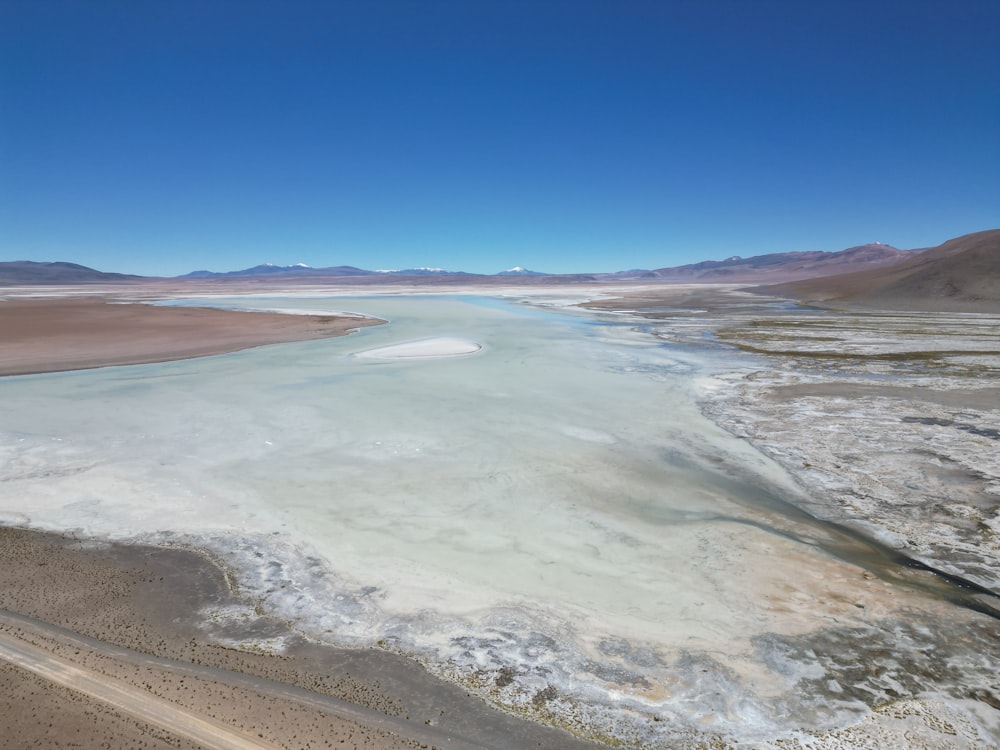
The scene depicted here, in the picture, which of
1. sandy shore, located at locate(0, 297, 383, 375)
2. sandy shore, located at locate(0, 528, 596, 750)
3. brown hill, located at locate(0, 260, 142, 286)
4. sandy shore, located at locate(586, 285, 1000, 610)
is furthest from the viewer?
brown hill, located at locate(0, 260, 142, 286)

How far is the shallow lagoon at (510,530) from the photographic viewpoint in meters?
3.74

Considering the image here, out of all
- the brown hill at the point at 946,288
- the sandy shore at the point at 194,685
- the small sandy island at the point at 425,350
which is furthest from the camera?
the brown hill at the point at 946,288

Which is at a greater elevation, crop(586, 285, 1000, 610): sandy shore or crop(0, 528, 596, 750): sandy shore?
crop(586, 285, 1000, 610): sandy shore

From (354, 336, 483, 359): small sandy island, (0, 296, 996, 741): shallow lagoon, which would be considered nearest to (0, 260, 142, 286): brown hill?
(354, 336, 483, 359): small sandy island

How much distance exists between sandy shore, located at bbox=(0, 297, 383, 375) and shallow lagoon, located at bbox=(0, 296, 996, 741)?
530cm

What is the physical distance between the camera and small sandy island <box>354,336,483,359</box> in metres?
17.6

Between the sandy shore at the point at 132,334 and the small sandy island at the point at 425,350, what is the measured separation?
15.5 ft

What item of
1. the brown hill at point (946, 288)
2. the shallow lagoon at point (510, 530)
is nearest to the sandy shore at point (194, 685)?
the shallow lagoon at point (510, 530)

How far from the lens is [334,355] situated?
701 inches

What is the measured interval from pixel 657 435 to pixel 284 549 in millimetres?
6118

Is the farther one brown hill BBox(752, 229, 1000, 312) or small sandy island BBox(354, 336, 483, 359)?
brown hill BBox(752, 229, 1000, 312)

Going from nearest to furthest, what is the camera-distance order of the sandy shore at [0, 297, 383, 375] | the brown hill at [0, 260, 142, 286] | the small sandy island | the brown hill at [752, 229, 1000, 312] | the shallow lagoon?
the shallow lagoon
the sandy shore at [0, 297, 383, 375]
the small sandy island
the brown hill at [752, 229, 1000, 312]
the brown hill at [0, 260, 142, 286]

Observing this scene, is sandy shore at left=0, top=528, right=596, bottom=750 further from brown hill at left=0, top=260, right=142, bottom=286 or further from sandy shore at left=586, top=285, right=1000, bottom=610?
brown hill at left=0, top=260, right=142, bottom=286

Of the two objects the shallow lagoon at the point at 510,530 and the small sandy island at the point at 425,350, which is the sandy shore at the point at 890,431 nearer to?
the shallow lagoon at the point at 510,530
